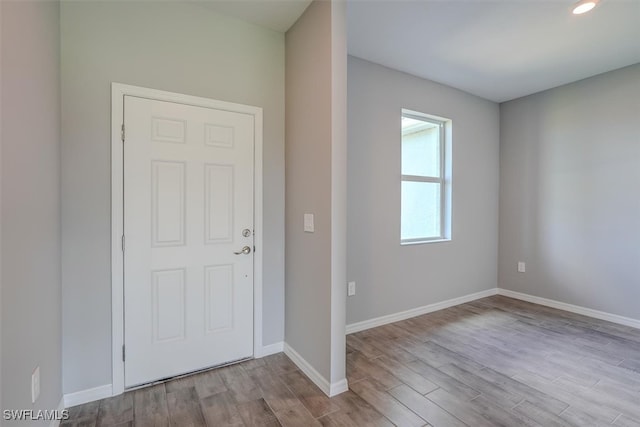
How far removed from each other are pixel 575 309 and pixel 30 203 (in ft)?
16.2

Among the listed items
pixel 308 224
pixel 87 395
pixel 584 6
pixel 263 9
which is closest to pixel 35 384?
pixel 87 395

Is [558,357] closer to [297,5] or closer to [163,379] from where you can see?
[163,379]

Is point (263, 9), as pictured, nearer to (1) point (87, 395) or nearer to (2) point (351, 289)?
(2) point (351, 289)

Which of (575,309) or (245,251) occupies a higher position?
(245,251)

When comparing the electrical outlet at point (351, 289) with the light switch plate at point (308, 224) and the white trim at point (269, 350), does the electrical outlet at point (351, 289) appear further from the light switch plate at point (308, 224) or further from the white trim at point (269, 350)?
the light switch plate at point (308, 224)

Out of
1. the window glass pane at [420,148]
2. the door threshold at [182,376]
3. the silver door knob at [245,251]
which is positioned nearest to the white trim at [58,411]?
the door threshold at [182,376]

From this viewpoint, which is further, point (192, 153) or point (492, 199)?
point (492, 199)

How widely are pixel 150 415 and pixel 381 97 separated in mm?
3179

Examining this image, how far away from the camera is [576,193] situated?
3371 millimetres

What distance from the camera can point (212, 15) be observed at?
Result: 2146 millimetres

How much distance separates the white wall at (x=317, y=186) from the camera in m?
1.87

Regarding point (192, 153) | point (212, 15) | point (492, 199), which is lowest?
point (492, 199)

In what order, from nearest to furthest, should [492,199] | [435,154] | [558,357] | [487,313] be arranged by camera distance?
1. [558,357]
2. [487,313]
3. [435,154]
4. [492,199]

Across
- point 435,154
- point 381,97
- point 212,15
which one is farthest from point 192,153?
point 435,154
